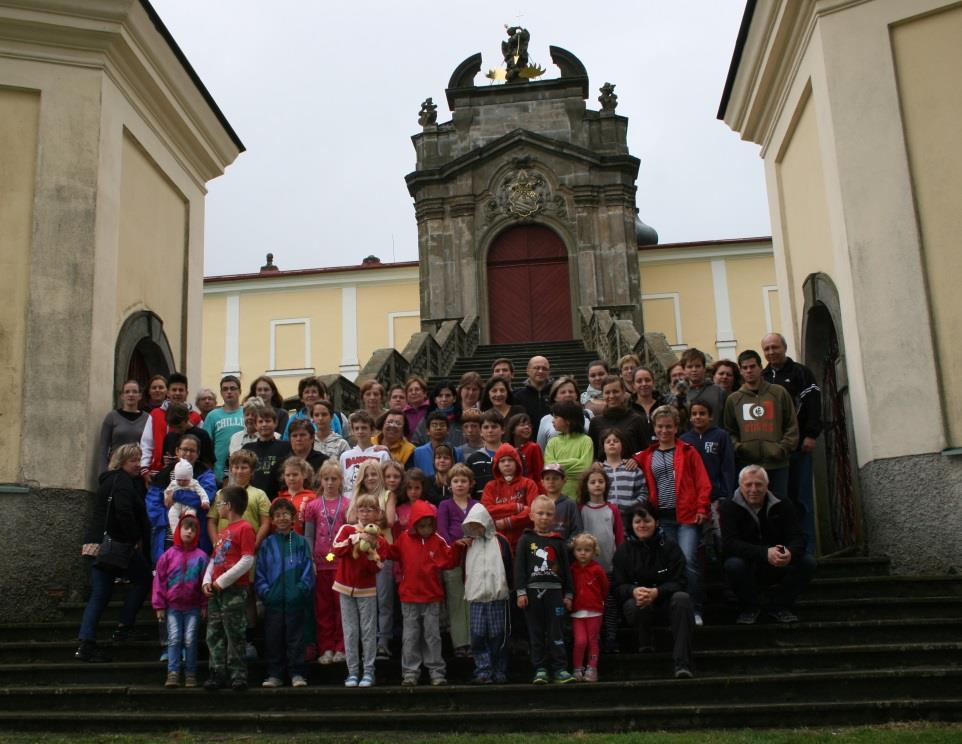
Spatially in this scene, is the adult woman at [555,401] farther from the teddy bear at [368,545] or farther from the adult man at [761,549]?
the teddy bear at [368,545]

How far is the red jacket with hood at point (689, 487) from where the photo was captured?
333 inches

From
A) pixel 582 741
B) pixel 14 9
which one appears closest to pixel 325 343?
pixel 14 9

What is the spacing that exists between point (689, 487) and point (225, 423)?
4554 millimetres

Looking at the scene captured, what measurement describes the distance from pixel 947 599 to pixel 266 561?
522 centimetres

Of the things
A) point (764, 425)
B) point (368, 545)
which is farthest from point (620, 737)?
point (764, 425)

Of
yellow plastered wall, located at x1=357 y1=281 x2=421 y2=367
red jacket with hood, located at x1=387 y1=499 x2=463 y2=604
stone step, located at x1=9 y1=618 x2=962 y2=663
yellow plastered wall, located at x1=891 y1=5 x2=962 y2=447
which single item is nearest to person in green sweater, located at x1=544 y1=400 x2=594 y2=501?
red jacket with hood, located at x1=387 y1=499 x2=463 y2=604

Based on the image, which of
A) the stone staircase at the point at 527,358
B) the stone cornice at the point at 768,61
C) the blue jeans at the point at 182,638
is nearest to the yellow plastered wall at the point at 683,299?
the stone staircase at the point at 527,358

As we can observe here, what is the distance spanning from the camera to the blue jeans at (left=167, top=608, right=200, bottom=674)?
7898 millimetres

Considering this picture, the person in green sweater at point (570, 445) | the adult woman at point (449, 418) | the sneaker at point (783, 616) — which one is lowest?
the sneaker at point (783, 616)

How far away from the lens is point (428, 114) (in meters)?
29.9

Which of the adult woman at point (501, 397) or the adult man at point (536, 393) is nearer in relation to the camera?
the adult woman at point (501, 397)

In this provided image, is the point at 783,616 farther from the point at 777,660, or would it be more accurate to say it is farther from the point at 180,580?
the point at 180,580

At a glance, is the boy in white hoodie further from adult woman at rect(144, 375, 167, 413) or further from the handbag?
adult woman at rect(144, 375, 167, 413)

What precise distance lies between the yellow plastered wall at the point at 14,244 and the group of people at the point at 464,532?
1368mm
